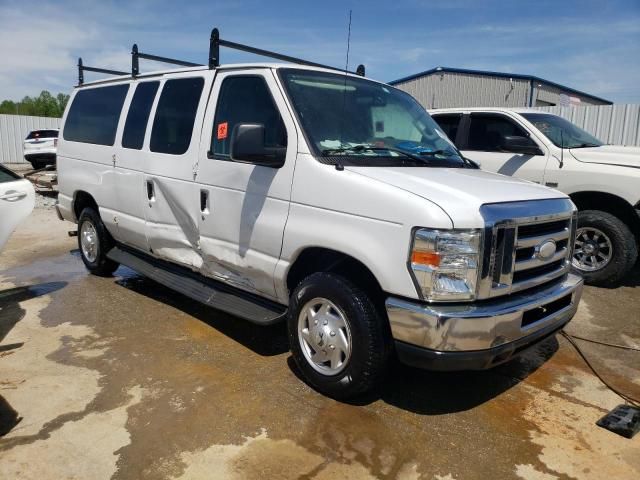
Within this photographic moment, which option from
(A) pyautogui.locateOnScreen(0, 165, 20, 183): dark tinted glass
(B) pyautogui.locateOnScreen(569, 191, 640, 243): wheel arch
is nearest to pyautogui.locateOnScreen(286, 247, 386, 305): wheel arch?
(A) pyautogui.locateOnScreen(0, 165, 20, 183): dark tinted glass

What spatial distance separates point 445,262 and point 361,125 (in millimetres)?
1434

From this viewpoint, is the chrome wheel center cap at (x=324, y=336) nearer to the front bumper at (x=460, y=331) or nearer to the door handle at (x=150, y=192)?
the front bumper at (x=460, y=331)

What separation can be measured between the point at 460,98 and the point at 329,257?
2213 cm

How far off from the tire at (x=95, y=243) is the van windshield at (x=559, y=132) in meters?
5.44

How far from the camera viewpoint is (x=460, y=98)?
2372 centimetres

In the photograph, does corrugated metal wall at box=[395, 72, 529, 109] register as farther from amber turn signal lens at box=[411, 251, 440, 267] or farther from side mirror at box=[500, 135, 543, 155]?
amber turn signal lens at box=[411, 251, 440, 267]

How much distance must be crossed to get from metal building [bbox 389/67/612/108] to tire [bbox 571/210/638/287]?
56.9ft

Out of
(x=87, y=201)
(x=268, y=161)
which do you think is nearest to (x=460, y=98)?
(x=87, y=201)

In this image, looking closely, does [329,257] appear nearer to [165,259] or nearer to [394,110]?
[394,110]

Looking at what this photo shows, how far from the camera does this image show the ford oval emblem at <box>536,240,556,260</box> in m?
3.20

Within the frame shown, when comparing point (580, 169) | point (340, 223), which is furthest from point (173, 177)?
point (580, 169)

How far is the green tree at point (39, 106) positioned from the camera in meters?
63.1

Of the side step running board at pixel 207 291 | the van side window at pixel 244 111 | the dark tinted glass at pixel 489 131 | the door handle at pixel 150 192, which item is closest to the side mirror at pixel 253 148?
the van side window at pixel 244 111

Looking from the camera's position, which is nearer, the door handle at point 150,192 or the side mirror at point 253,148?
the side mirror at point 253,148
